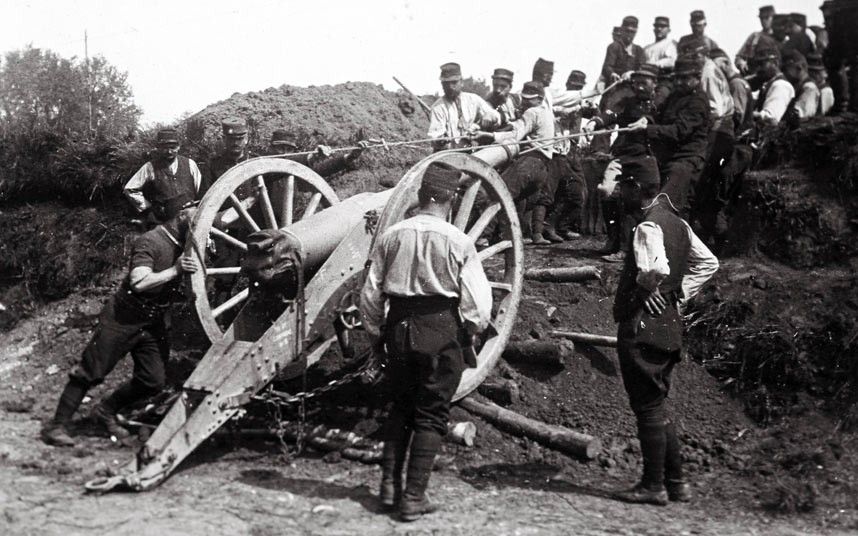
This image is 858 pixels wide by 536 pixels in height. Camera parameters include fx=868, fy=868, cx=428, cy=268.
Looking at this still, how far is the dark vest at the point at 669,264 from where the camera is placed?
16.1ft

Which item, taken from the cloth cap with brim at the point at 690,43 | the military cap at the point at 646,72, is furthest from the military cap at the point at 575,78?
the military cap at the point at 646,72

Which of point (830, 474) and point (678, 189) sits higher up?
point (678, 189)

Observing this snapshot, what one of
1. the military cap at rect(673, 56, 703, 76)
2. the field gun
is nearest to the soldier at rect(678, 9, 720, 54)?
the military cap at rect(673, 56, 703, 76)

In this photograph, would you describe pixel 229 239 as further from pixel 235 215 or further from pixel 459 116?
pixel 459 116

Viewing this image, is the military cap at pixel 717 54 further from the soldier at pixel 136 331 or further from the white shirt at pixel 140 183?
the soldier at pixel 136 331

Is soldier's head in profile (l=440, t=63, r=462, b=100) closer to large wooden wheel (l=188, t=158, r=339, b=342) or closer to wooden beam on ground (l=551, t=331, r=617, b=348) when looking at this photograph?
large wooden wheel (l=188, t=158, r=339, b=342)

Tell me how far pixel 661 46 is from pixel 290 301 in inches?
311

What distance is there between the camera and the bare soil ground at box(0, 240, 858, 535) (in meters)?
4.33

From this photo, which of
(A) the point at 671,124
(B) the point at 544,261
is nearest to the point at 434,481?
(B) the point at 544,261

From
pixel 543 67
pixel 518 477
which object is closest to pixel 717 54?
pixel 543 67

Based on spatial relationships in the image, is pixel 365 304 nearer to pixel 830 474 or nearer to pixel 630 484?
pixel 630 484

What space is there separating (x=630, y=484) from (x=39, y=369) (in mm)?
5062

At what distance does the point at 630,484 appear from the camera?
17.1 ft

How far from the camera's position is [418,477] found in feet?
14.3
